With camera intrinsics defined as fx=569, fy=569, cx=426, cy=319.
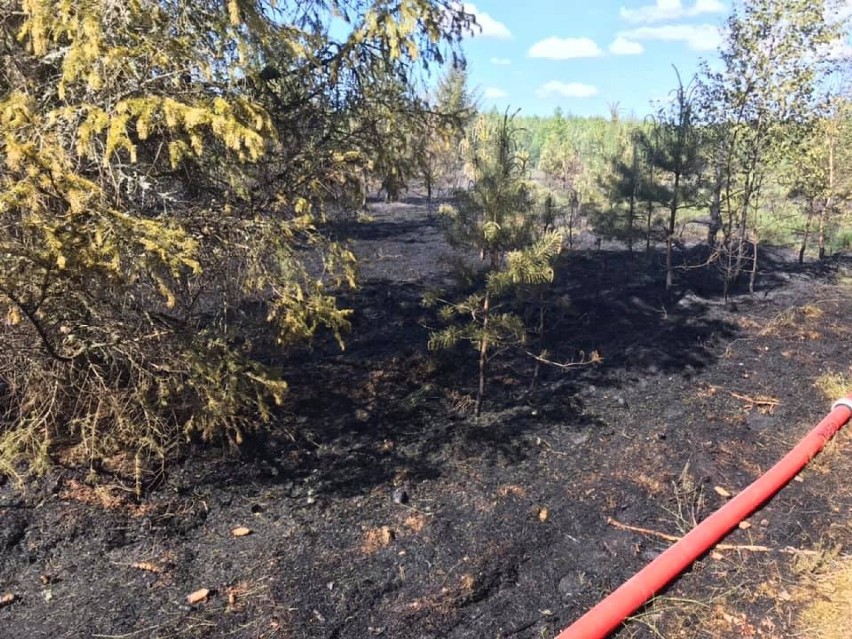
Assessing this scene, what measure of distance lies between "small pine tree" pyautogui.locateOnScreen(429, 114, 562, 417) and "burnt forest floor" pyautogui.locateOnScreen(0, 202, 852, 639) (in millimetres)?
1095

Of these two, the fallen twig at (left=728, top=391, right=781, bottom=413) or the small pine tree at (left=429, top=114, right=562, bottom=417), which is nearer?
the small pine tree at (left=429, top=114, right=562, bottom=417)

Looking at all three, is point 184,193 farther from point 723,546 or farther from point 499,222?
point 723,546

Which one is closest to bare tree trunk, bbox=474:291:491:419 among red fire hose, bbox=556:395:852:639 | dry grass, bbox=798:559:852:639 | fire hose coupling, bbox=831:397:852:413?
red fire hose, bbox=556:395:852:639

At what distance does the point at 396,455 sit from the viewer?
478cm

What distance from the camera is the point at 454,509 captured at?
4094mm

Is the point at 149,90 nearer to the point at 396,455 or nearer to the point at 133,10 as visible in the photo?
the point at 133,10

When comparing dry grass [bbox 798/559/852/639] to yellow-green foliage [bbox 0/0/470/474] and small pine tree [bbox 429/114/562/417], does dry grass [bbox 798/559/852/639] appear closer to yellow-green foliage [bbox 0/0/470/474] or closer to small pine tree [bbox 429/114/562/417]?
small pine tree [bbox 429/114/562/417]

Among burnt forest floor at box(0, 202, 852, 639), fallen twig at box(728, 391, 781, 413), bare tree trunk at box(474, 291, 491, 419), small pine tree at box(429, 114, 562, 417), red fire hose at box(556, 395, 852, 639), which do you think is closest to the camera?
red fire hose at box(556, 395, 852, 639)

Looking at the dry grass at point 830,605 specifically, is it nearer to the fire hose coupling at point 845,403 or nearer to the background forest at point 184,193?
the fire hose coupling at point 845,403

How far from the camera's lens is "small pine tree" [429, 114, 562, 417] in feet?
14.6

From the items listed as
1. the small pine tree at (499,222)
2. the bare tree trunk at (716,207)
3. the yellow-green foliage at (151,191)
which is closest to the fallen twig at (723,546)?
the small pine tree at (499,222)

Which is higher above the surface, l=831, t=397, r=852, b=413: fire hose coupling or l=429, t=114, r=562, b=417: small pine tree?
l=429, t=114, r=562, b=417: small pine tree

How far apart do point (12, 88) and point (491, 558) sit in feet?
14.0

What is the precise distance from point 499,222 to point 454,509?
2.30m
